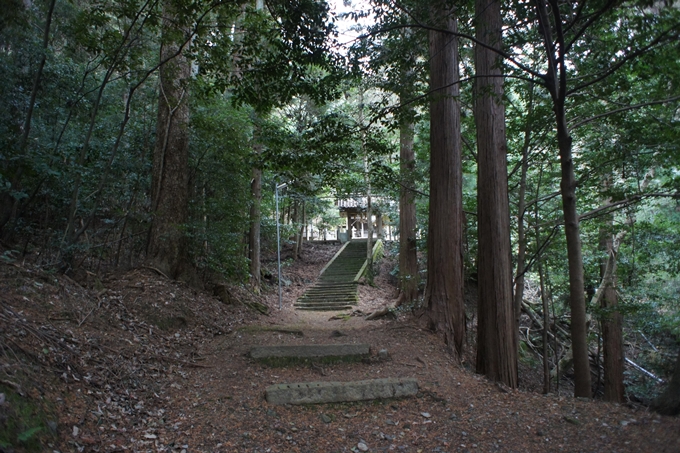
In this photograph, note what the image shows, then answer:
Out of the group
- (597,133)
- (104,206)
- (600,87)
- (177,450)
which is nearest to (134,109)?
(104,206)

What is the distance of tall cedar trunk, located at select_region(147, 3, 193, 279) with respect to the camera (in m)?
7.68

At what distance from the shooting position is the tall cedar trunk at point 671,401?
3.68 m

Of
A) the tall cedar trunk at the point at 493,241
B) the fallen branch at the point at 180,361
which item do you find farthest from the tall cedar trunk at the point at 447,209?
the fallen branch at the point at 180,361

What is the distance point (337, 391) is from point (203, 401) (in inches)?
55.2

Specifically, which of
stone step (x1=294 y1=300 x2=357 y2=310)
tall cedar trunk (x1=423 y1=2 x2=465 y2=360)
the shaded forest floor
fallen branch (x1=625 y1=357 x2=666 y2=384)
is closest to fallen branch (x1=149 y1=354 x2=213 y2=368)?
the shaded forest floor

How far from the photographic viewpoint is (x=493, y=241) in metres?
5.49

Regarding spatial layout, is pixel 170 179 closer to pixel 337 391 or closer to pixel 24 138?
pixel 24 138

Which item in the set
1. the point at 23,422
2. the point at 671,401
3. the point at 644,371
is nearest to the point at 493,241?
the point at 671,401

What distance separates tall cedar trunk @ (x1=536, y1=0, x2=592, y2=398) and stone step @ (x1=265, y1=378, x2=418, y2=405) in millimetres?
2319

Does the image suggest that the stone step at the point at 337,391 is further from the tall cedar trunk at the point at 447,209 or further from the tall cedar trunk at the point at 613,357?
the tall cedar trunk at the point at 613,357

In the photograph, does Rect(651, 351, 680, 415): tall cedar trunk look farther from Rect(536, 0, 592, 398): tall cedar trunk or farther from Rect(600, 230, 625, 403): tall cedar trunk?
Rect(600, 230, 625, 403): tall cedar trunk

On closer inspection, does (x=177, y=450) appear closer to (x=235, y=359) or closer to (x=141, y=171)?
(x=235, y=359)

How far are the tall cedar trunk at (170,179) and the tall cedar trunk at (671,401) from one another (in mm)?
7336

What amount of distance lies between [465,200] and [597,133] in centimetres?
298
